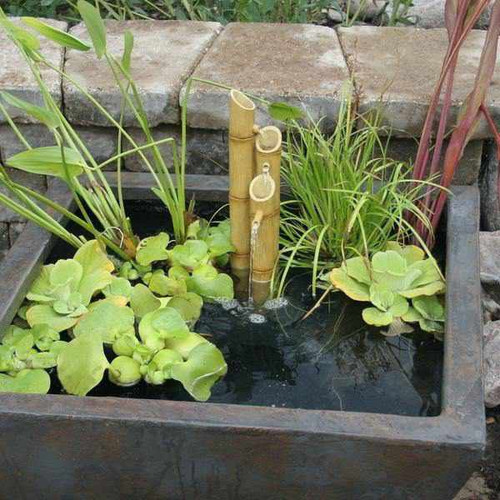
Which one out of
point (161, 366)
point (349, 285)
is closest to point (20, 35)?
point (161, 366)

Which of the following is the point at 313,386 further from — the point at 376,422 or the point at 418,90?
the point at 418,90

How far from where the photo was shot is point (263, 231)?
156cm

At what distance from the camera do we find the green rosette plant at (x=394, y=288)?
155cm

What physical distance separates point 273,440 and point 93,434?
0.27 m

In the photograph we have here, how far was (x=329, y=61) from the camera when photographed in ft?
6.56

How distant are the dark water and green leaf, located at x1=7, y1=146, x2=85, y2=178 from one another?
1.28 ft

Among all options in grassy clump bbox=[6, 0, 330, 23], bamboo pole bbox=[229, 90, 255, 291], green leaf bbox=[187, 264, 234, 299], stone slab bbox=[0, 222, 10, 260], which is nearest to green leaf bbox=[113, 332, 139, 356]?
green leaf bbox=[187, 264, 234, 299]

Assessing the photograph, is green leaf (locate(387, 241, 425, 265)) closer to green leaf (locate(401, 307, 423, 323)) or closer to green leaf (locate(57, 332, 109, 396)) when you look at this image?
green leaf (locate(401, 307, 423, 323))

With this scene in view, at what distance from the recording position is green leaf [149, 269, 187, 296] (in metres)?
1.60

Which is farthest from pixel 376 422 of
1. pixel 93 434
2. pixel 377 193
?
pixel 377 193

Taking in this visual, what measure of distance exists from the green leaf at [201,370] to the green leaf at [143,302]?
0.56ft

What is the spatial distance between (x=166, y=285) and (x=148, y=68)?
0.62m

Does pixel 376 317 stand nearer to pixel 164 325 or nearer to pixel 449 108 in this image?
pixel 164 325

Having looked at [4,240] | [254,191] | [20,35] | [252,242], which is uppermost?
[20,35]
